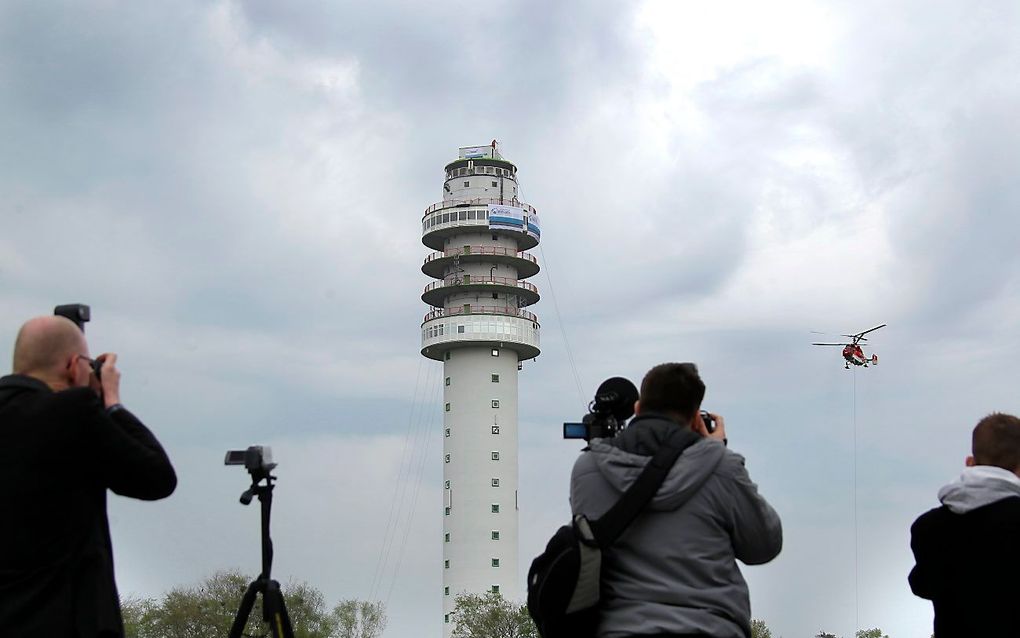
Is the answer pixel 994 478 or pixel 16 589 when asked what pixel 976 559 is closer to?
pixel 994 478

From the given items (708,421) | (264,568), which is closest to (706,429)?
(708,421)

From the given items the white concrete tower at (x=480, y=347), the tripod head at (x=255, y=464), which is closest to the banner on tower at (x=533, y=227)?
the white concrete tower at (x=480, y=347)

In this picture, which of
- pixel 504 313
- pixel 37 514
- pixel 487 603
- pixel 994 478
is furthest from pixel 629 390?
pixel 504 313

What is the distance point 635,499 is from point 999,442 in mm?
2343

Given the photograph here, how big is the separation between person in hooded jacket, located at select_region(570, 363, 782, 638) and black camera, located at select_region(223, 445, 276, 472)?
2.92 metres

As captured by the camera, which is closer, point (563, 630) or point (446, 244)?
point (563, 630)

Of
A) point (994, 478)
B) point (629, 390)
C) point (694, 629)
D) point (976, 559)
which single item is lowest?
point (694, 629)

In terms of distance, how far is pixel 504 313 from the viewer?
8456 centimetres

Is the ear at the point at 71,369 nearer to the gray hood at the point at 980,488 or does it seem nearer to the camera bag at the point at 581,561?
the camera bag at the point at 581,561

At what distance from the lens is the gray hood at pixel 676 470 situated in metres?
6.14

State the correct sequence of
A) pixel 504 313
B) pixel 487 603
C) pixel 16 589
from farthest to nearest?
pixel 504 313 → pixel 487 603 → pixel 16 589

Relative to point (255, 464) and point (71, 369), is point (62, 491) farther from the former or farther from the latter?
point (255, 464)

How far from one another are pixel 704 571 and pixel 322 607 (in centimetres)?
8223

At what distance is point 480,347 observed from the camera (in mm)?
83188
